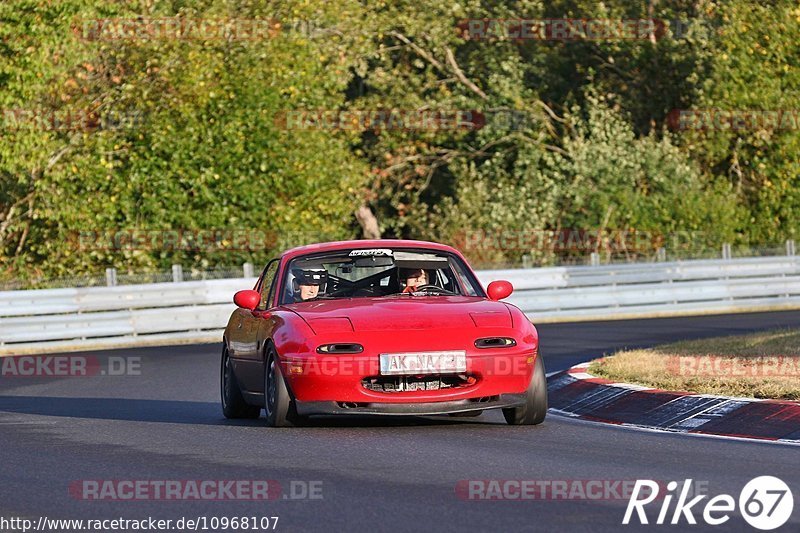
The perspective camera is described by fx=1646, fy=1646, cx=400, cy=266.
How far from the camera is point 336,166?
118 ft

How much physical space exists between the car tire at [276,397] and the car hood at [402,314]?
0.39 meters

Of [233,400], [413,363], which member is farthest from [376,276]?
[413,363]

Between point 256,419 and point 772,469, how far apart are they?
543 cm

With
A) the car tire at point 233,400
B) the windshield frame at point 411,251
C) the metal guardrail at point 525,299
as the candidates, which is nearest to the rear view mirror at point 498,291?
the windshield frame at point 411,251

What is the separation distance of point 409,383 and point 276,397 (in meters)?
1.05

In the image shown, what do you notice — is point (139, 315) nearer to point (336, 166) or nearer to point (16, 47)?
point (16, 47)

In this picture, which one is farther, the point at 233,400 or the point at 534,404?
the point at 233,400

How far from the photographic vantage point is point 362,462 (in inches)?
380

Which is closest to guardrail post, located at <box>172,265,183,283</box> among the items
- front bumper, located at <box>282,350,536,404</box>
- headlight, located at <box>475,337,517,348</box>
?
front bumper, located at <box>282,350,536,404</box>

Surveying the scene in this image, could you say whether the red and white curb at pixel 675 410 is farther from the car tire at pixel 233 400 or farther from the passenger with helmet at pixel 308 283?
the car tire at pixel 233 400

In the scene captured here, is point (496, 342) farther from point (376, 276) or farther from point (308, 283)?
point (308, 283)

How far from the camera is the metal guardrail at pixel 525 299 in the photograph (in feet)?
85.6

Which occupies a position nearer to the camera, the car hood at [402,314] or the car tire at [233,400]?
the car hood at [402,314]

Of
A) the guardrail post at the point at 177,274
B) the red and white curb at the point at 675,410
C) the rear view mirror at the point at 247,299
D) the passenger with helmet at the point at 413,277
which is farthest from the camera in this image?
the guardrail post at the point at 177,274
